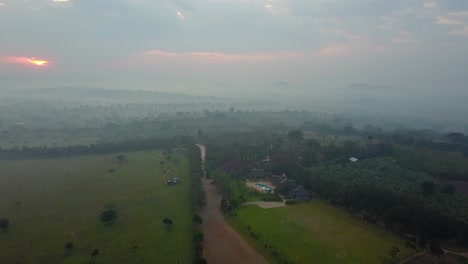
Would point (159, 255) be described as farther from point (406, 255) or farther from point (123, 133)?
point (123, 133)

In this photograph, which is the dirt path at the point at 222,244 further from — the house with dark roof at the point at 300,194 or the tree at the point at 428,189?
the tree at the point at 428,189

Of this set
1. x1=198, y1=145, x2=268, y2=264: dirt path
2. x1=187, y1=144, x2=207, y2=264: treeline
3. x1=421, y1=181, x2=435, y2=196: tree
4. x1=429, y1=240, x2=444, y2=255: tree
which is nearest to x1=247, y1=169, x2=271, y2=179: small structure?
x1=187, y1=144, x2=207, y2=264: treeline

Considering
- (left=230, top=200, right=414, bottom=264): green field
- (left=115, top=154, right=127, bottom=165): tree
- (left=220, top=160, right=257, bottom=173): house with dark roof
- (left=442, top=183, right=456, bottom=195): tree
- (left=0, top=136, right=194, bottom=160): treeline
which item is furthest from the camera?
(left=0, top=136, right=194, bottom=160): treeline

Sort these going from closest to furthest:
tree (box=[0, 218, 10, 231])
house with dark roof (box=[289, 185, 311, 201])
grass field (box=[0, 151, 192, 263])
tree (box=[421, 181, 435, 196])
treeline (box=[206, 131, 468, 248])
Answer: grass field (box=[0, 151, 192, 263])
treeline (box=[206, 131, 468, 248])
tree (box=[0, 218, 10, 231])
tree (box=[421, 181, 435, 196])
house with dark roof (box=[289, 185, 311, 201])

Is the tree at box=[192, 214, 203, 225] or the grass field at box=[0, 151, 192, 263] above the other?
the tree at box=[192, 214, 203, 225]

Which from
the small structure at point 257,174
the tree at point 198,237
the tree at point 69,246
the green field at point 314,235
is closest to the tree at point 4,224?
the tree at point 69,246

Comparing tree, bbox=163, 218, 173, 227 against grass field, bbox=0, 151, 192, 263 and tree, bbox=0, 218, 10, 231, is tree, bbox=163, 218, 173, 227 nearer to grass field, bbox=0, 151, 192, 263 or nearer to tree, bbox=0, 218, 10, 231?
grass field, bbox=0, 151, 192, 263

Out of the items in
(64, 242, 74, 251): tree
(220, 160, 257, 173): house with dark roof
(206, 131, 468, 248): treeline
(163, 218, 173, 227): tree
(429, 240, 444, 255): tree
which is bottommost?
(64, 242, 74, 251): tree

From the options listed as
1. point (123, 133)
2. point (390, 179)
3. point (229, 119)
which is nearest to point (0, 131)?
point (123, 133)

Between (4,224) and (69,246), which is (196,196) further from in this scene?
(4,224)
